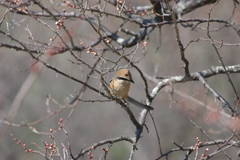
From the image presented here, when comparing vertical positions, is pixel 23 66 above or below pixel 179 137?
above

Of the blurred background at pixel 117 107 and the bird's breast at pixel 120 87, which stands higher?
the blurred background at pixel 117 107

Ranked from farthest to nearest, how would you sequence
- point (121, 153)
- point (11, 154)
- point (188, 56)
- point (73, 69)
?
point (73, 69), point (121, 153), point (188, 56), point (11, 154)

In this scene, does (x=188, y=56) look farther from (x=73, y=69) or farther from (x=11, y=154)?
(x=11, y=154)

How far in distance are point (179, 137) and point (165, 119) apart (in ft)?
2.29

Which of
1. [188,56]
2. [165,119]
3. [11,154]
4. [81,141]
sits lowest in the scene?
[11,154]

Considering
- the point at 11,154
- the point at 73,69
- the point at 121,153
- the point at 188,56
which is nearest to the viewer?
the point at 11,154

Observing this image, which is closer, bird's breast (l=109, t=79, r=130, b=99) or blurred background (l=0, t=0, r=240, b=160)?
bird's breast (l=109, t=79, r=130, b=99)

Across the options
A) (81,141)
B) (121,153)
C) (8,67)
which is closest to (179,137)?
(121,153)

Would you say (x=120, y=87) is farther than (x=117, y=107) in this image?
No

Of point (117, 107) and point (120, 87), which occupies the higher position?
point (117, 107)

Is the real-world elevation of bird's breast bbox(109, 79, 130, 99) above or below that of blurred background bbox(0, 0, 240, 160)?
below

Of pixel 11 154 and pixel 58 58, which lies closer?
pixel 11 154

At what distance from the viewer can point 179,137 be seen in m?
10.0

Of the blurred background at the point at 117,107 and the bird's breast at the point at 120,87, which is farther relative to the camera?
the blurred background at the point at 117,107
